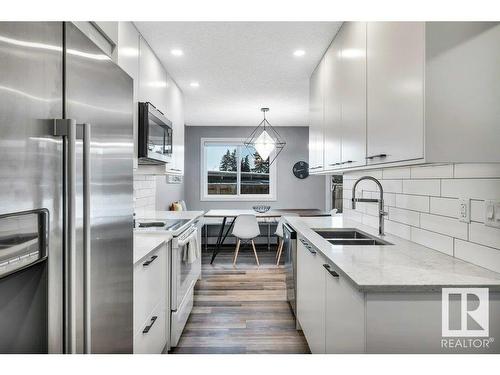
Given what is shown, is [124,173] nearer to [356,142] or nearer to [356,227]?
[356,142]

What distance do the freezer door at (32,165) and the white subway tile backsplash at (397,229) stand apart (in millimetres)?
1944

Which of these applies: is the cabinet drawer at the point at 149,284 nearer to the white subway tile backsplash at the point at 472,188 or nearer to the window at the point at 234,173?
the white subway tile backsplash at the point at 472,188

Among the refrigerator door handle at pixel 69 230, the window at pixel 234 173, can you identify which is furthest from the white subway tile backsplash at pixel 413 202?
the window at pixel 234 173

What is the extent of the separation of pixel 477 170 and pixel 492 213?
21 cm

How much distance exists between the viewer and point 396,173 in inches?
90.8

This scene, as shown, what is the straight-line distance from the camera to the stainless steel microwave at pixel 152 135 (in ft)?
7.97

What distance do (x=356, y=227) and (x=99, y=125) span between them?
2.25 meters

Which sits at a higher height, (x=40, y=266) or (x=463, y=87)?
(x=463, y=87)

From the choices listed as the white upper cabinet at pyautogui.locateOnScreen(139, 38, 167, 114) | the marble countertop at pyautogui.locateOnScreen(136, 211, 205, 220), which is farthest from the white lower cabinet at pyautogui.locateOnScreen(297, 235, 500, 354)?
the marble countertop at pyautogui.locateOnScreen(136, 211, 205, 220)

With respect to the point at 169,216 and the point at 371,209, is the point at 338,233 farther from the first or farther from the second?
the point at 169,216

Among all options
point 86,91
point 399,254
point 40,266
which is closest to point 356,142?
point 399,254

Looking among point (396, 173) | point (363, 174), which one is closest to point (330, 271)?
point (396, 173)

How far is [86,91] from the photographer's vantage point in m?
0.92
